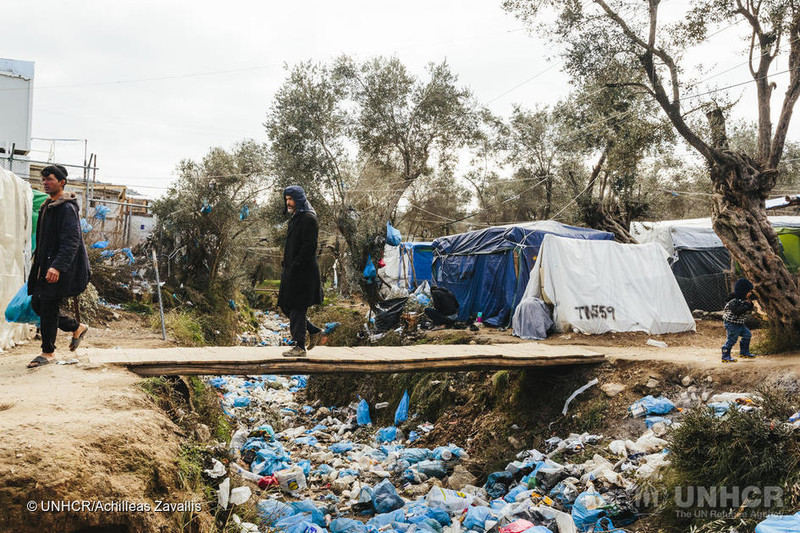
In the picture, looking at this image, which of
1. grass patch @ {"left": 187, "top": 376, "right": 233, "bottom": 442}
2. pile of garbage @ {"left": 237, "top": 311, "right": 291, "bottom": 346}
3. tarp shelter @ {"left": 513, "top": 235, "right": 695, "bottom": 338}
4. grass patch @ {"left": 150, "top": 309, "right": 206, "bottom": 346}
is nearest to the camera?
grass patch @ {"left": 187, "top": 376, "right": 233, "bottom": 442}

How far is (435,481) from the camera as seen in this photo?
6.23m

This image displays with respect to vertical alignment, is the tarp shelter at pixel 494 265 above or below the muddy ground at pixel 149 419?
above

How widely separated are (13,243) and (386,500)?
19.9ft

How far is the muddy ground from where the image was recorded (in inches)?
106

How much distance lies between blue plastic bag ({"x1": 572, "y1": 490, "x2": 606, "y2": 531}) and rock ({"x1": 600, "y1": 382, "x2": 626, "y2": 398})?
2.12m

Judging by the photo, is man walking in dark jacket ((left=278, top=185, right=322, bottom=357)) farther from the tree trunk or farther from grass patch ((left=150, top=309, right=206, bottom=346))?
the tree trunk

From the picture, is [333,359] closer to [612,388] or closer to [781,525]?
[612,388]

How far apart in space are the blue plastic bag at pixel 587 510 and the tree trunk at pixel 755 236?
4013 mm

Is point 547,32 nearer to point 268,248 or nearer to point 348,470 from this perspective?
point 348,470

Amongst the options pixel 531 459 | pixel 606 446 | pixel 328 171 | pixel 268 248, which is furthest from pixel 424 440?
pixel 268 248

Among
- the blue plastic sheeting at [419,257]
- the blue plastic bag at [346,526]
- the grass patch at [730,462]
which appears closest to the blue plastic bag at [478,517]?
the blue plastic bag at [346,526]

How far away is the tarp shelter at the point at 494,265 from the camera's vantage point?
474 inches

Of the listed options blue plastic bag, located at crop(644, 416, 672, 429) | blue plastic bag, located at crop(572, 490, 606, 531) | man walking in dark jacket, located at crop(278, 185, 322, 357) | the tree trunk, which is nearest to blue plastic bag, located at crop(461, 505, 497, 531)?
blue plastic bag, located at crop(572, 490, 606, 531)

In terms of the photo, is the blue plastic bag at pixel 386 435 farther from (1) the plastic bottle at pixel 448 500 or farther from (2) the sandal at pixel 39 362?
(2) the sandal at pixel 39 362
